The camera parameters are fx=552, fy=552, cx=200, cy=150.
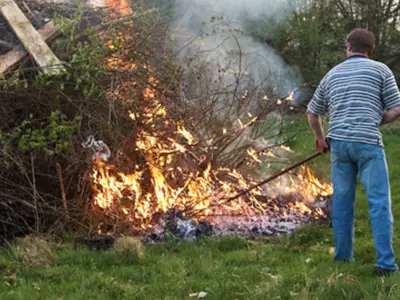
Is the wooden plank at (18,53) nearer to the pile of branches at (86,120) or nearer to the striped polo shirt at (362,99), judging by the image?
the pile of branches at (86,120)

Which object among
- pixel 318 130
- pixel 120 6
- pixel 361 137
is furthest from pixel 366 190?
pixel 120 6

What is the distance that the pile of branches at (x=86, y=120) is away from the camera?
225 inches

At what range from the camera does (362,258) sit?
4.86 meters

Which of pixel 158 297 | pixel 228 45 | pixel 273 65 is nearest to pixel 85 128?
pixel 158 297

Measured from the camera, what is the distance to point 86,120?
6207 millimetres

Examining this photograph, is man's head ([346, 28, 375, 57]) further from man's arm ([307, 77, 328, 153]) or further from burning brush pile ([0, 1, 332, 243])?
burning brush pile ([0, 1, 332, 243])

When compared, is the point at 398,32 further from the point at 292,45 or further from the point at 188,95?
the point at 188,95

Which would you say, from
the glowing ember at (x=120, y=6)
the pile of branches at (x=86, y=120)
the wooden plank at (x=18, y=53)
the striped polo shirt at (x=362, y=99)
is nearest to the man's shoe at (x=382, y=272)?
the striped polo shirt at (x=362, y=99)

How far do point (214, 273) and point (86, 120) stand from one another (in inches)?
99.8

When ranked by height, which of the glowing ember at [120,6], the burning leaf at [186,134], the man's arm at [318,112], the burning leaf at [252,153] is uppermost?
the glowing ember at [120,6]

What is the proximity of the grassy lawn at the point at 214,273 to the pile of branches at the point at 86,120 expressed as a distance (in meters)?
0.75

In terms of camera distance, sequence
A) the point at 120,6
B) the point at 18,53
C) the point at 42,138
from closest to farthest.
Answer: the point at 42,138, the point at 18,53, the point at 120,6

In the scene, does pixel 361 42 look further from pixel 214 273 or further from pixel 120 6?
pixel 120 6

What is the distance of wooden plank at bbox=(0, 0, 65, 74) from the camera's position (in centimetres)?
582
